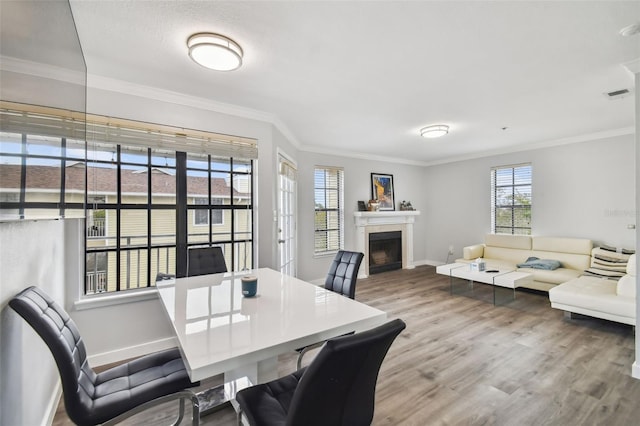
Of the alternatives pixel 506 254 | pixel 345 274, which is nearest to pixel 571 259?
pixel 506 254

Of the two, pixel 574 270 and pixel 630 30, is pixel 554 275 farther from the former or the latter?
pixel 630 30

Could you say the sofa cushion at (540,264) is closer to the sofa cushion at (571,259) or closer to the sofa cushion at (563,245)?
the sofa cushion at (571,259)

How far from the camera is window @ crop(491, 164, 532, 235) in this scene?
521 centimetres

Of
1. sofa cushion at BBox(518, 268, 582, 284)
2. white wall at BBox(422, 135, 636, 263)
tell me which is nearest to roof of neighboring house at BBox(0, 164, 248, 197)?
sofa cushion at BBox(518, 268, 582, 284)

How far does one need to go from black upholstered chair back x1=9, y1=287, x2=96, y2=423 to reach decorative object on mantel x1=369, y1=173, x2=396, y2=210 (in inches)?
209

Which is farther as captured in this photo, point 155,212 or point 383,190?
point 383,190

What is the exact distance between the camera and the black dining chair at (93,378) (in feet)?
3.63

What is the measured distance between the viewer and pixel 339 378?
94cm

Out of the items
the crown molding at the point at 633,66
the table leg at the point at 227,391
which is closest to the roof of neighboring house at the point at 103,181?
the table leg at the point at 227,391

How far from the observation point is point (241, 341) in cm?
117

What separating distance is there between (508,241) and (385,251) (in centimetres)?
230

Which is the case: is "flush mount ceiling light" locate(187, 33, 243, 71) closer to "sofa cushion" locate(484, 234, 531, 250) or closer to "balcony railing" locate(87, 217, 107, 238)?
"balcony railing" locate(87, 217, 107, 238)

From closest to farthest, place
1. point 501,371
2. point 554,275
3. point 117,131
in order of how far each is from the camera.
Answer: point 501,371, point 117,131, point 554,275

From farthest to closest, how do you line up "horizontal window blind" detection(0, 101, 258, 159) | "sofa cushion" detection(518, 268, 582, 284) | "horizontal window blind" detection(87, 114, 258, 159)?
"sofa cushion" detection(518, 268, 582, 284), "horizontal window blind" detection(87, 114, 258, 159), "horizontal window blind" detection(0, 101, 258, 159)
